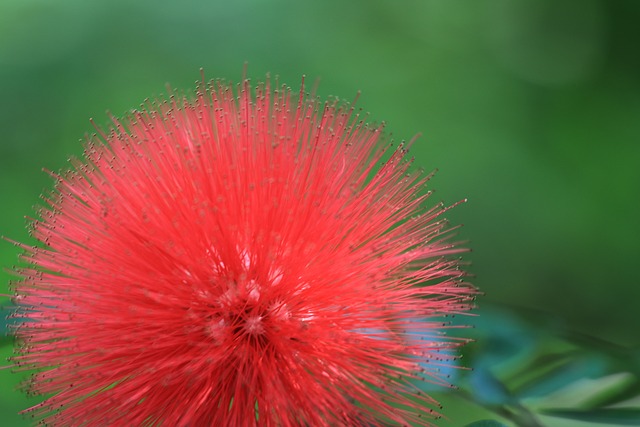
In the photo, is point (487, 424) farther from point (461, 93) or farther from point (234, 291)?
point (461, 93)

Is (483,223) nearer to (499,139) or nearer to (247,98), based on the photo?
(499,139)

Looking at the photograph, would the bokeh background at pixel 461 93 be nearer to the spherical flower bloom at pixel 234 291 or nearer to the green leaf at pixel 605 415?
the green leaf at pixel 605 415

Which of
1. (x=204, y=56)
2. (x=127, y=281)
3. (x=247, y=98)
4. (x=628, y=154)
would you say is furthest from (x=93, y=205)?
(x=628, y=154)

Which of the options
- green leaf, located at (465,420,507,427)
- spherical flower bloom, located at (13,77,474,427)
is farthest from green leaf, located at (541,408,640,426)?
spherical flower bloom, located at (13,77,474,427)

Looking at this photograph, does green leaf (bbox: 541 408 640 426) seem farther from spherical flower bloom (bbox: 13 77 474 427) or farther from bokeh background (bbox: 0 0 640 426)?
spherical flower bloom (bbox: 13 77 474 427)

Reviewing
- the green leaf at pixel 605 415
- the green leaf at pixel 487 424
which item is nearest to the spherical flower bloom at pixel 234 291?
the green leaf at pixel 487 424

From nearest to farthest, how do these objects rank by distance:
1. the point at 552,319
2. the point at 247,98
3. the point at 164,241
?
1. the point at 164,241
2. the point at 247,98
3. the point at 552,319
